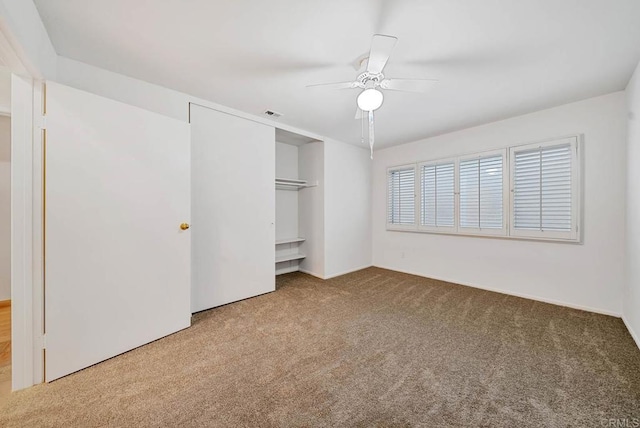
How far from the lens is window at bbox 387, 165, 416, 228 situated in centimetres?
420

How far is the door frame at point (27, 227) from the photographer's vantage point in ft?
4.80

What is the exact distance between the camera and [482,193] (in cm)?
337

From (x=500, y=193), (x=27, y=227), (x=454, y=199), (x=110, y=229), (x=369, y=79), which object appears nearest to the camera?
(x=27, y=227)

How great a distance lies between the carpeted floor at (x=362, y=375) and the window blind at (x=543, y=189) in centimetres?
103

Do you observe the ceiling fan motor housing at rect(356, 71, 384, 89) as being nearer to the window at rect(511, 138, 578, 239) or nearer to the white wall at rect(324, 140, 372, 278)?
the white wall at rect(324, 140, 372, 278)

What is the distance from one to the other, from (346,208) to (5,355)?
3.97 metres

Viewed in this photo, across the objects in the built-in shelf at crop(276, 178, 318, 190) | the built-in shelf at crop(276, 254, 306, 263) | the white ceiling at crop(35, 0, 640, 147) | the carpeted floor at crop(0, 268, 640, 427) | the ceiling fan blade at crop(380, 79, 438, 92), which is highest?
the white ceiling at crop(35, 0, 640, 147)

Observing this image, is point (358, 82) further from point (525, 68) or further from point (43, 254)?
point (43, 254)

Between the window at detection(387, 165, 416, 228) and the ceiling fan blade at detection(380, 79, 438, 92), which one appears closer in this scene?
the ceiling fan blade at detection(380, 79, 438, 92)

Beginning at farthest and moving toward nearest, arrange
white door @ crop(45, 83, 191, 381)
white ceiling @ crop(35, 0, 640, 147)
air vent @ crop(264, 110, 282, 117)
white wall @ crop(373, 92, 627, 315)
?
air vent @ crop(264, 110, 282, 117), white wall @ crop(373, 92, 627, 315), white door @ crop(45, 83, 191, 381), white ceiling @ crop(35, 0, 640, 147)

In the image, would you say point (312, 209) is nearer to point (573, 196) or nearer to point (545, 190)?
point (545, 190)

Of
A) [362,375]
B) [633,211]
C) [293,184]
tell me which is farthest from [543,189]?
[293,184]

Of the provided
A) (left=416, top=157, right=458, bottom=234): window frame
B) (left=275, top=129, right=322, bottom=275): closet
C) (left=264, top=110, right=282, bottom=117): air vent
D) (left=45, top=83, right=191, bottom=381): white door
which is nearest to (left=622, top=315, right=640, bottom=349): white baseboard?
(left=416, top=157, right=458, bottom=234): window frame

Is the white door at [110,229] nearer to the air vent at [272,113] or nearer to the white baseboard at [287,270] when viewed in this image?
the air vent at [272,113]
